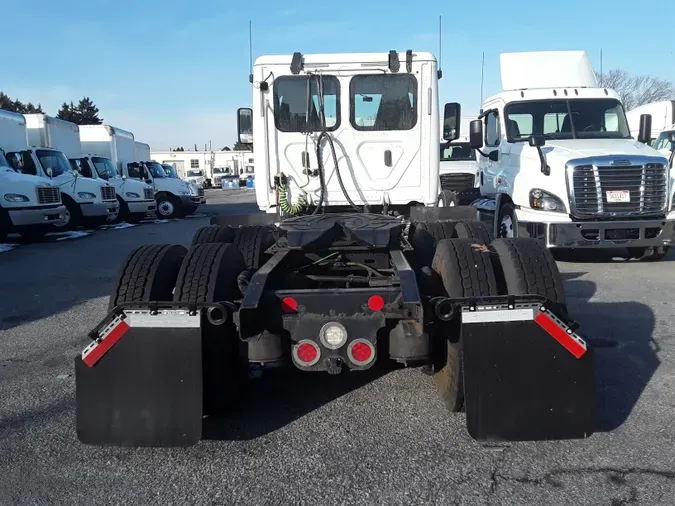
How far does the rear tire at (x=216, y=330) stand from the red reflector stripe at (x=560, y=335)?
5.62 ft

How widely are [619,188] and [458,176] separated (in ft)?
19.4

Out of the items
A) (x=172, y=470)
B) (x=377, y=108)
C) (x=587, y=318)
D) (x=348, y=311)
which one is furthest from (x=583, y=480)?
(x=377, y=108)

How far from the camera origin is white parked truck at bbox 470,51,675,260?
366 inches

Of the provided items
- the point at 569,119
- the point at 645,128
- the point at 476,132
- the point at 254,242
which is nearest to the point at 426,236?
the point at 254,242

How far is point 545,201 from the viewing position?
9625 millimetres

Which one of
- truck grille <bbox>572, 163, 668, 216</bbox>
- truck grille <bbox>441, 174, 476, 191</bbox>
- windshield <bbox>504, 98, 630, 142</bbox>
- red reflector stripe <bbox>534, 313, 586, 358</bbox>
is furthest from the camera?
truck grille <bbox>441, 174, 476, 191</bbox>

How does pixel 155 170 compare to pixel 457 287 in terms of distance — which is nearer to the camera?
pixel 457 287

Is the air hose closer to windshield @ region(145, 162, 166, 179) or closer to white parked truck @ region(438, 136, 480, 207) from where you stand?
white parked truck @ region(438, 136, 480, 207)

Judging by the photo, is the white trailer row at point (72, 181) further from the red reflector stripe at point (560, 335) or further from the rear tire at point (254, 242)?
the red reflector stripe at point (560, 335)

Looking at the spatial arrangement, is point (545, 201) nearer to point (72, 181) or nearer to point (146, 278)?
point (146, 278)

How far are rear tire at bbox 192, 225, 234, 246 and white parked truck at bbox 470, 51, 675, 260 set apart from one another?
5.10 metres

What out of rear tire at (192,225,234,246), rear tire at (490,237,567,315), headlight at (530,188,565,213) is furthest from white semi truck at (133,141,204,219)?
rear tire at (490,237,567,315)

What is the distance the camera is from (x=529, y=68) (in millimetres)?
11289

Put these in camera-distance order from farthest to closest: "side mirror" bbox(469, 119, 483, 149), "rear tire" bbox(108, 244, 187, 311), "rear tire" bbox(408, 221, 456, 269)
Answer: "side mirror" bbox(469, 119, 483, 149)
"rear tire" bbox(408, 221, 456, 269)
"rear tire" bbox(108, 244, 187, 311)
